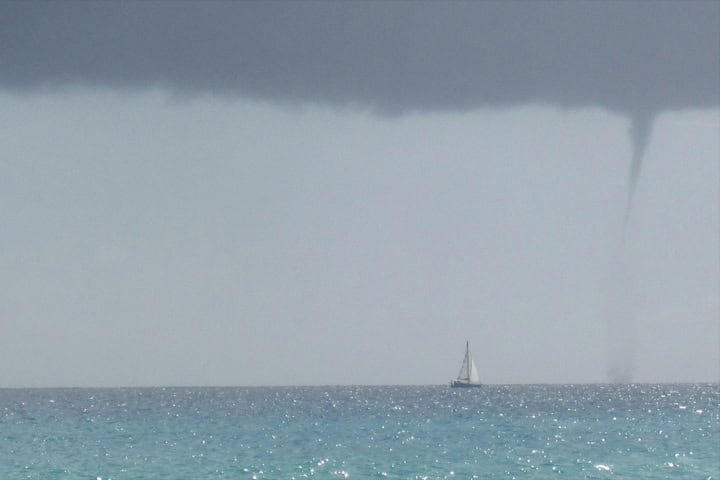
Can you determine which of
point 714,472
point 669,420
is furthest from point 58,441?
point 669,420

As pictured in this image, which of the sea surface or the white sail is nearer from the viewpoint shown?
the sea surface

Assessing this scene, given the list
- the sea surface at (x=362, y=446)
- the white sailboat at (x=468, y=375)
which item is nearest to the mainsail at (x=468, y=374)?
the white sailboat at (x=468, y=375)

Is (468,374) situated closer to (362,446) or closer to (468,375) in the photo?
(468,375)

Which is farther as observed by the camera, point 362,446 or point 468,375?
point 468,375

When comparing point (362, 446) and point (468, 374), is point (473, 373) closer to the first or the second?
point (468, 374)

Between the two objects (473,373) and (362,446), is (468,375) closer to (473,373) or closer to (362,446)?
(473,373)

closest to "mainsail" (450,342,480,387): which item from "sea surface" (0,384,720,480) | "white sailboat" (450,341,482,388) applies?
"white sailboat" (450,341,482,388)

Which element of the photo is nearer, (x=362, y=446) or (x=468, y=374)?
(x=362, y=446)

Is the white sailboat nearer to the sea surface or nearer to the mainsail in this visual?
the mainsail

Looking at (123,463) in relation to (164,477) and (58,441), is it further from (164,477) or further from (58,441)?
(58,441)

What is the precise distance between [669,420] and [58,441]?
47624 millimetres

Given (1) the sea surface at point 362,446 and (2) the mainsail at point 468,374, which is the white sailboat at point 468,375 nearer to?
(2) the mainsail at point 468,374

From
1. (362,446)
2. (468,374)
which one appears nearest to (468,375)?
(468,374)

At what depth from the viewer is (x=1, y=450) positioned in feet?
192
